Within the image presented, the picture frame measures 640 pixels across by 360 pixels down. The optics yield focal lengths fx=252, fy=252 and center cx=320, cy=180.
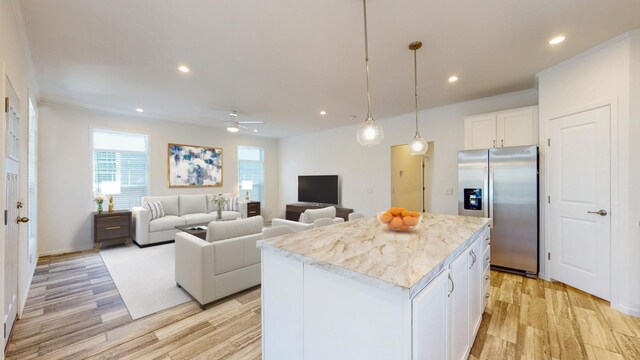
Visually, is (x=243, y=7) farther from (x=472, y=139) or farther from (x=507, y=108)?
(x=507, y=108)

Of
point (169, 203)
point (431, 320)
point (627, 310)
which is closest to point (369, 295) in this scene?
point (431, 320)

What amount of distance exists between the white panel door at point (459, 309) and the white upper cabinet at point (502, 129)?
2.74m

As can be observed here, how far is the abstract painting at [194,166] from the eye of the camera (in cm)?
591

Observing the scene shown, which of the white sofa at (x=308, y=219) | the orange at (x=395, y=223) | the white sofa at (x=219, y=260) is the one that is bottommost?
the white sofa at (x=219, y=260)

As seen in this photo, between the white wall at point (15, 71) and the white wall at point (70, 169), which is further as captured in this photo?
the white wall at point (70, 169)

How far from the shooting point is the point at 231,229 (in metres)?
2.84

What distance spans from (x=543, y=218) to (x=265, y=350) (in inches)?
147

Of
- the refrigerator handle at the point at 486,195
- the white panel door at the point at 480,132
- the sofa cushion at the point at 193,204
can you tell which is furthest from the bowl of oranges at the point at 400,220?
the sofa cushion at the point at 193,204

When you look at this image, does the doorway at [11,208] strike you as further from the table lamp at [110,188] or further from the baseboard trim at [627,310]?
the baseboard trim at [627,310]

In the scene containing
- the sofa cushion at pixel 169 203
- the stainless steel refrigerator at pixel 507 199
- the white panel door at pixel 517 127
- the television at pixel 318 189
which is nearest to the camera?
the stainless steel refrigerator at pixel 507 199

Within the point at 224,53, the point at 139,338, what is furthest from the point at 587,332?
the point at 224,53

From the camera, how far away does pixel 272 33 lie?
7.70 ft

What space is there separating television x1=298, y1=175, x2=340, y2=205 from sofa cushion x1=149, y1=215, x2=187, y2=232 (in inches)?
122

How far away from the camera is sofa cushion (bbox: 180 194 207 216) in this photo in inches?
227
